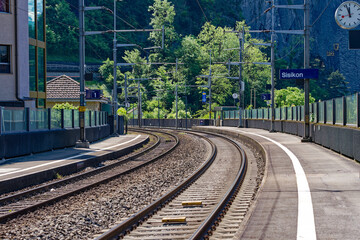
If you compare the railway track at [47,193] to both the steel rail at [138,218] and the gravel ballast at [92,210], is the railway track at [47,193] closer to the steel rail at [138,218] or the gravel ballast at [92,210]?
the gravel ballast at [92,210]

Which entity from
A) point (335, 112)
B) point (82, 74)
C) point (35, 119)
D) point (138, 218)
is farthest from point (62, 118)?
Answer: point (138, 218)

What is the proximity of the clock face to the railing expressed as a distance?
44.3ft

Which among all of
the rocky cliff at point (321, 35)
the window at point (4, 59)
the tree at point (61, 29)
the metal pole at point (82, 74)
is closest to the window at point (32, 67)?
the window at point (4, 59)

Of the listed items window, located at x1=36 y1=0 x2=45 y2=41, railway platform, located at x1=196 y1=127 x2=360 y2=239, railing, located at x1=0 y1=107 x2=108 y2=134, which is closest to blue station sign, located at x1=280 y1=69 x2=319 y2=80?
railway platform, located at x1=196 y1=127 x2=360 y2=239

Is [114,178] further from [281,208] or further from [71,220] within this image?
[281,208]

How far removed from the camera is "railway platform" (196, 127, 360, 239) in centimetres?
857

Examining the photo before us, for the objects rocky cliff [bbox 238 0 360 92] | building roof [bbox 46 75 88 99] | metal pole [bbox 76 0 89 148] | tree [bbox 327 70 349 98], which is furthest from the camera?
rocky cliff [bbox 238 0 360 92]

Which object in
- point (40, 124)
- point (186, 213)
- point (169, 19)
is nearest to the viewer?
point (186, 213)

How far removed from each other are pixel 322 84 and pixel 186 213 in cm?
16474

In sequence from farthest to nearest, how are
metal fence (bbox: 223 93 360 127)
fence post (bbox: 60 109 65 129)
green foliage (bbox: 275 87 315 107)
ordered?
1. green foliage (bbox: 275 87 315 107)
2. fence post (bbox: 60 109 65 129)
3. metal fence (bbox: 223 93 360 127)

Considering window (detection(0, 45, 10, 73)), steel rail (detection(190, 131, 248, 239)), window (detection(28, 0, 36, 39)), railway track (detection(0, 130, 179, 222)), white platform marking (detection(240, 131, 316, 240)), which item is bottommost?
railway track (detection(0, 130, 179, 222))

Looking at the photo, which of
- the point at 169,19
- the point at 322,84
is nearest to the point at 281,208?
the point at 169,19

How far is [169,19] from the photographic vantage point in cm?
15175

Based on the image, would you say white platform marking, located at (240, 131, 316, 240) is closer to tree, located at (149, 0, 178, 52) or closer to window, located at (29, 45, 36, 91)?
window, located at (29, 45, 36, 91)
